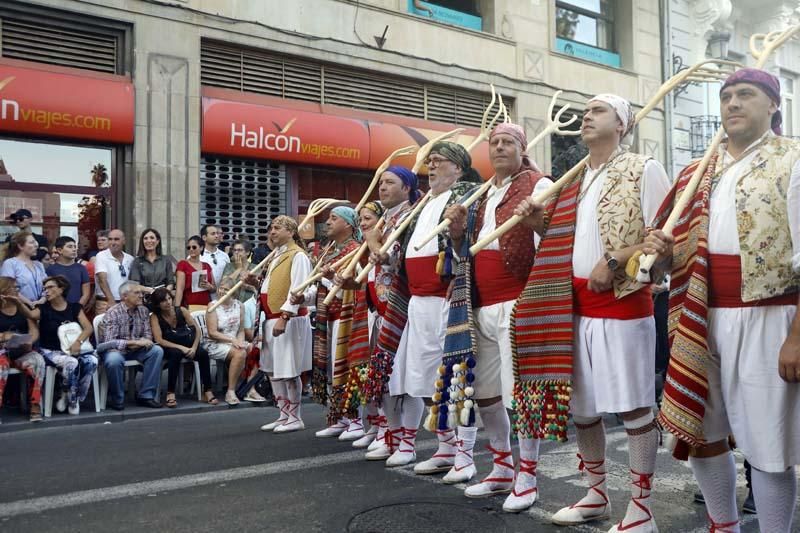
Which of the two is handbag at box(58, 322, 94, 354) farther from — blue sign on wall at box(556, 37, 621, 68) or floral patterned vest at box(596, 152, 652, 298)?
blue sign on wall at box(556, 37, 621, 68)

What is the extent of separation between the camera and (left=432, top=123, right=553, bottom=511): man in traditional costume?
4.40m

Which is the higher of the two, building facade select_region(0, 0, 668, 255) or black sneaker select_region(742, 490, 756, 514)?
building facade select_region(0, 0, 668, 255)

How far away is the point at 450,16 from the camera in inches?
591

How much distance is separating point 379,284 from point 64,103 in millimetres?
6720

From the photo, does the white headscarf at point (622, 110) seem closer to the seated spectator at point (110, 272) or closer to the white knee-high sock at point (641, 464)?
the white knee-high sock at point (641, 464)

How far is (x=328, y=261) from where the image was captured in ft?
21.3

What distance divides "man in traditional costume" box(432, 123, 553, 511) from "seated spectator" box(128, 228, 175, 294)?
5.76 m

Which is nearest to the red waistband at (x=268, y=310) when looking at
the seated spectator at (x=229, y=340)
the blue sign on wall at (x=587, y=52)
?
the seated spectator at (x=229, y=340)

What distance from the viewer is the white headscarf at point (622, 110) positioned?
3906mm

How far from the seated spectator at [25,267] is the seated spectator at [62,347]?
21cm

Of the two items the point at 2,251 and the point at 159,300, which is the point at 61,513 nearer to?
the point at 159,300

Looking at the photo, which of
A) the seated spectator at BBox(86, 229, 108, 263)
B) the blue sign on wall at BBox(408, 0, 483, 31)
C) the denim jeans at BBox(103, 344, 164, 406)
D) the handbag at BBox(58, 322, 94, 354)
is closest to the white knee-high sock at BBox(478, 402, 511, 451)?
the denim jeans at BBox(103, 344, 164, 406)

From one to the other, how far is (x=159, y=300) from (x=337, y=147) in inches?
196

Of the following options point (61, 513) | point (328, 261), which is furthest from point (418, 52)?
point (61, 513)
